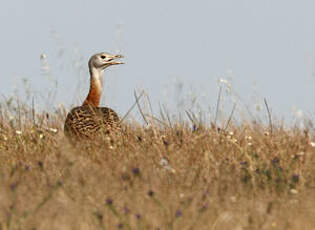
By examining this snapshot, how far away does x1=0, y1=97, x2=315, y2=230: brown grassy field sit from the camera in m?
3.66

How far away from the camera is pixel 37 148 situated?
247 inches

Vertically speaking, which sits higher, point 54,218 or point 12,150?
point 54,218

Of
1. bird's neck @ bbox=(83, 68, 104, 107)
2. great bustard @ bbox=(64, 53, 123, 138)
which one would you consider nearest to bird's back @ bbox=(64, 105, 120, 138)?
great bustard @ bbox=(64, 53, 123, 138)

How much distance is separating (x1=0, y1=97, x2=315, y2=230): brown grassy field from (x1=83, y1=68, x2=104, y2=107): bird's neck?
2.16m

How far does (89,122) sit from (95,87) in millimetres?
1876

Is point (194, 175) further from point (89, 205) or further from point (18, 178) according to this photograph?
point (18, 178)

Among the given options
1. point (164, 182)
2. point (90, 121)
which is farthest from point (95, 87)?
point (164, 182)

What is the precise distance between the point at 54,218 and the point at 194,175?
54.9 inches

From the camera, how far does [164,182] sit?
464 centimetres

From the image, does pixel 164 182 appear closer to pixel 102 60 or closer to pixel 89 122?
pixel 89 122

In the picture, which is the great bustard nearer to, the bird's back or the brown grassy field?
the bird's back

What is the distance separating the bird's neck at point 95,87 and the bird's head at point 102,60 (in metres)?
0.07

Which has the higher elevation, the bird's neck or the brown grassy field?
the brown grassy field

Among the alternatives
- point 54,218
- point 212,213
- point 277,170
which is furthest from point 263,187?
point 54,218
